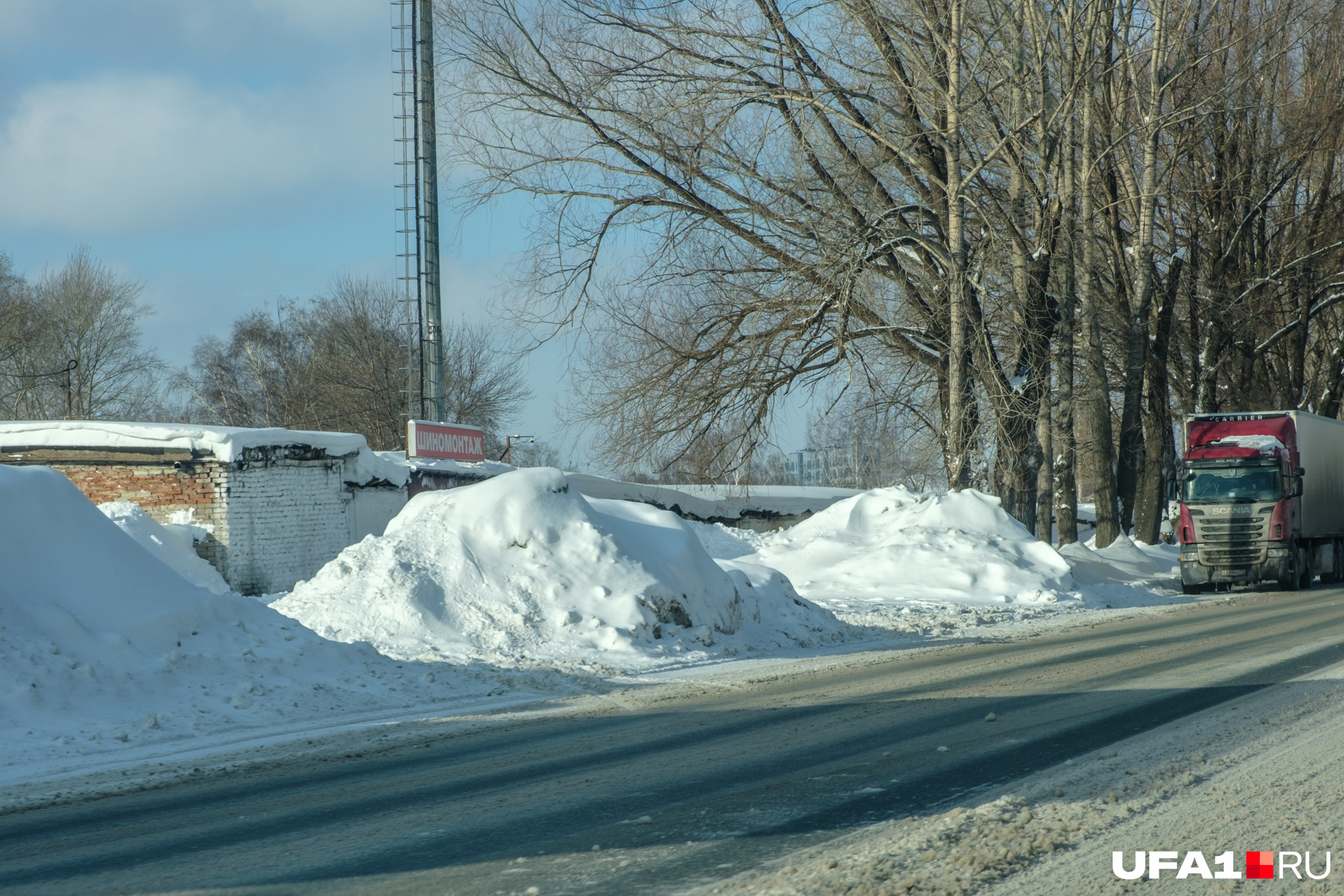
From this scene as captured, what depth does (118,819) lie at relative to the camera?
608 centimetres

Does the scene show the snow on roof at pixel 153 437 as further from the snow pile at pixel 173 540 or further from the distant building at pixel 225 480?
the snow pile at pixel 173 540

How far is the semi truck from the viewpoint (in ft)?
78.4

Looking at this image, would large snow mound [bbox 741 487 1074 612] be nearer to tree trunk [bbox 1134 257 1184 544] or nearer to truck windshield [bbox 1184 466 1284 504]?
truck windshield [bbox 1184 466 1284 504]

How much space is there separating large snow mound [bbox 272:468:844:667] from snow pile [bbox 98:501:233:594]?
6.55 metres

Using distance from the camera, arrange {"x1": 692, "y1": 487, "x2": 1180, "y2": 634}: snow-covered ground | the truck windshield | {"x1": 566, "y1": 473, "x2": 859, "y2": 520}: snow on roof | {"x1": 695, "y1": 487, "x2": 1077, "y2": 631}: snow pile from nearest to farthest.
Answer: {"x1": 692, "y1": 487, "x2": 1180, "y2": 634}: snow-covered ground, {"x1": 695, "y1": 487, "x2": 1077, "y2": 631}: snow pile, the truck windshield, {"x1": 566, "y1": 473, "x2": 859, "y2": 520}: snow on roof

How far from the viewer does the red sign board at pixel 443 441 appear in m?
24.7

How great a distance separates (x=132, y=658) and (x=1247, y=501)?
22.2 m

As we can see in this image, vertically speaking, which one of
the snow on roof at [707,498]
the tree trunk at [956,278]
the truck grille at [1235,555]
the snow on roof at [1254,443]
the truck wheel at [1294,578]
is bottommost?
the truck wheel at [1294,578]

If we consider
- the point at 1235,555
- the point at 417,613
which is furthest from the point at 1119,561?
the point at 417,613

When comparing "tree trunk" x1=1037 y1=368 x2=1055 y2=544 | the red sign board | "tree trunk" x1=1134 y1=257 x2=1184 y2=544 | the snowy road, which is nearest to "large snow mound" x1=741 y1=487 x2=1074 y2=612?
"tree trunk" x1=1037 y1=368 x2=1055 y2=544

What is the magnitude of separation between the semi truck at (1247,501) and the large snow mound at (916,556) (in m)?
4.40

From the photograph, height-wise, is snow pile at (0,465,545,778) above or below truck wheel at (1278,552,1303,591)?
above

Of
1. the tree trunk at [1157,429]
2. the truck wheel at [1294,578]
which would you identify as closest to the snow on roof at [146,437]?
the truck wheel at [1294,578]

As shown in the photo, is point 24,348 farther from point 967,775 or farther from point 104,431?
point 967,775
